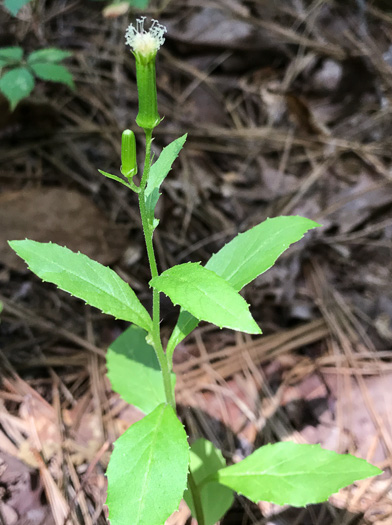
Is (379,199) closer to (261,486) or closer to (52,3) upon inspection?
(261,486)

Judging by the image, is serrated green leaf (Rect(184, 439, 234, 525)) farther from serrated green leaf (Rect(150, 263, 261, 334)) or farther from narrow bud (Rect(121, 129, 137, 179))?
narrow bud (Rect(121, 129, 137, 179))

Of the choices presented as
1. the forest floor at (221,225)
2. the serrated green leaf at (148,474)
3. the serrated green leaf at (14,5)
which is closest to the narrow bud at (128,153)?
the serrated green leaf at (148,474)

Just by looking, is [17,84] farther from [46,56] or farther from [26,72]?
[46,56]

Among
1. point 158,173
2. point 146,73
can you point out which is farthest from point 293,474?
point 146,73

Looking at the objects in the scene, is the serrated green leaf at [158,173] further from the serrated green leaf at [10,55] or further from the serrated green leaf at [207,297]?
the serrated green leaf at [10,55]

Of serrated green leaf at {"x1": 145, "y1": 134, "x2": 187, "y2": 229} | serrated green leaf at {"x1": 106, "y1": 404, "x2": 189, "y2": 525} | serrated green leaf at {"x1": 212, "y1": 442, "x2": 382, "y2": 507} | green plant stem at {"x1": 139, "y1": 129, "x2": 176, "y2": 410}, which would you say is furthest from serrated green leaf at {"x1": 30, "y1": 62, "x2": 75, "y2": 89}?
serrated green leaf at {"x1": 212, "y1": 442, "x2": 382, "y2": 507}

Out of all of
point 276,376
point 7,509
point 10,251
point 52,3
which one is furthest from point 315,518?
point 52,3
